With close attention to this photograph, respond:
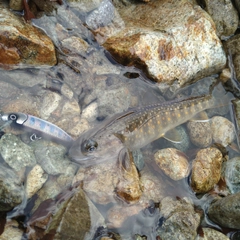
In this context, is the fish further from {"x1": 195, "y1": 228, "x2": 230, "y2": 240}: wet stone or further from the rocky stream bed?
{"x1": 195, "y1": 228, "x2": 230, "y2": 240}: wet stone

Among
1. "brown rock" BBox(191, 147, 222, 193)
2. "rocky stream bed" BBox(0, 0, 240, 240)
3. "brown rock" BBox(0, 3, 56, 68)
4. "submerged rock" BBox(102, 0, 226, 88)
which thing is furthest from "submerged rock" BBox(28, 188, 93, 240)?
"submerged rock" BBox(102, 0, 226, 88)

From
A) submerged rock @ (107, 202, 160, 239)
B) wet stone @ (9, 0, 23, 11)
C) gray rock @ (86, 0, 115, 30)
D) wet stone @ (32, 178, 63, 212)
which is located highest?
wet stone @ (9, 0, 23, 11)

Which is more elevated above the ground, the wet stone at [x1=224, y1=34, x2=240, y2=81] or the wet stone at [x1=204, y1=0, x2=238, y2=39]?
the wet stone at [x1=204, y1=0, x2=238, y2=39]

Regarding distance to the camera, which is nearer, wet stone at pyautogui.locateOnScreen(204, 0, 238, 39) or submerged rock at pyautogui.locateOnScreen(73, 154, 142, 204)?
submerged rock at pyautogui.locateOnScreen(73, 154, 142, 204)

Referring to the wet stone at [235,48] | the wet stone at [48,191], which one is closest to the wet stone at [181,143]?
the wet stone at [235,48]

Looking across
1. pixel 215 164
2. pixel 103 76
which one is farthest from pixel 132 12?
pixel 215 164

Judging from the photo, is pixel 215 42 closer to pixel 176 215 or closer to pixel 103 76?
pixel 103 76

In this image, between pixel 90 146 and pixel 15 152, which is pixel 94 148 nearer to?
pixel 90 146

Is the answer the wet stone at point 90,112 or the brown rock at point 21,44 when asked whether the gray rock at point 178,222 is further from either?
the brown rock at point 21,44
